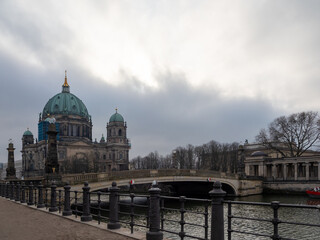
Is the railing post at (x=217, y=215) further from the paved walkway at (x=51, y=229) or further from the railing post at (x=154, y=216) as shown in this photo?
the paved walkway at (x=51, y=229)

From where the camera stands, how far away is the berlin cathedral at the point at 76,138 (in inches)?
4685

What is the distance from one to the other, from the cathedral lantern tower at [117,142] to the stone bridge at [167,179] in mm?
65880

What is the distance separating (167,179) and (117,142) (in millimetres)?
86129

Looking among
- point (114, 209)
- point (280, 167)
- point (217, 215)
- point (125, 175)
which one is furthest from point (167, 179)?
point (280, 167)

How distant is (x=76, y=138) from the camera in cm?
12381

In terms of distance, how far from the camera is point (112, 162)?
127812mm

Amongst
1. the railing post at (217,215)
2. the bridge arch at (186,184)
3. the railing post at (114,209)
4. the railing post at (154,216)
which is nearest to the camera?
the railing post at (217,215)

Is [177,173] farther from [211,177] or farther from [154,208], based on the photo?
[154,208]

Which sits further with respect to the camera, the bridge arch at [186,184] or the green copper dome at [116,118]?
the green copper dome at [116,118]

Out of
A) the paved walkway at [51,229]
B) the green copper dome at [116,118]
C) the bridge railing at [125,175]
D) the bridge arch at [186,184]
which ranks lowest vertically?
the bridge arch at [186,184]

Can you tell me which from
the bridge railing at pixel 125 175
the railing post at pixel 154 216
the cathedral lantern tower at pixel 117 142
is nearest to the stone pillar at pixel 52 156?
the bridge railing at pixel 125 175

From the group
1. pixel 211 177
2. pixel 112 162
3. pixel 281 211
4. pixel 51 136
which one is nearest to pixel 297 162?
pixel 211 177

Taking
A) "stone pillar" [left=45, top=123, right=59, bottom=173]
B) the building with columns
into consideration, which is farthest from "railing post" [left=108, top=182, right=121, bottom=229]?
the building with columns

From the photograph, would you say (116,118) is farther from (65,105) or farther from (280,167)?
(280,167)
